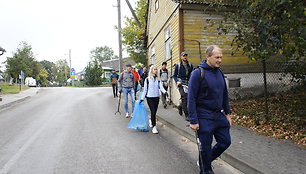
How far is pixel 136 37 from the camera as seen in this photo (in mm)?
24438

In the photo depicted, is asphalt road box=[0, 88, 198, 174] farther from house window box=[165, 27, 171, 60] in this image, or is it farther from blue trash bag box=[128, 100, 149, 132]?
house window box=[165, 27, 171, 60]

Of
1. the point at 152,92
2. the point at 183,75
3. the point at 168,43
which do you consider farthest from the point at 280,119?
the point at 168,43

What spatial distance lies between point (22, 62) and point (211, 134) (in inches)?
1962

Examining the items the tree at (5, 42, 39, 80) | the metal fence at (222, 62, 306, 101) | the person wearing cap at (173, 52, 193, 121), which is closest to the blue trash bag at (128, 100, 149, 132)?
the person wearing cap at (173, 52, 193, 121)

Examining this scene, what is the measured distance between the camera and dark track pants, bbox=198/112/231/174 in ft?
10.6

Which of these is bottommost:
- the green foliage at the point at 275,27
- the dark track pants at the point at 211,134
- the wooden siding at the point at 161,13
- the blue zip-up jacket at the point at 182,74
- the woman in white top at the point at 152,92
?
the dark track pants at the point at 211,134

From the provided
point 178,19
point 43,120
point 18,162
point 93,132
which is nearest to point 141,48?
point 178,19

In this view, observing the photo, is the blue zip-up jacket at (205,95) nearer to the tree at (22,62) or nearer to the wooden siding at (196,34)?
the wooden siding at (196,34)

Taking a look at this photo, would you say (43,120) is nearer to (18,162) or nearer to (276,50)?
(18,162)

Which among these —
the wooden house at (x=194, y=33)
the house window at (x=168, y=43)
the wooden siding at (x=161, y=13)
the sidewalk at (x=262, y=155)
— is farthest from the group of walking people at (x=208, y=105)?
the house window at (x=168, y=43)

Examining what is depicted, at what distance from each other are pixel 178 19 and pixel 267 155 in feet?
25.4

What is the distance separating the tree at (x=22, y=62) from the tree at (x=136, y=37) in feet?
94.6

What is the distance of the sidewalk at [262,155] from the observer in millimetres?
3612

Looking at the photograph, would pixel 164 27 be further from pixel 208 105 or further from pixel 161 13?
pixel 208 105
